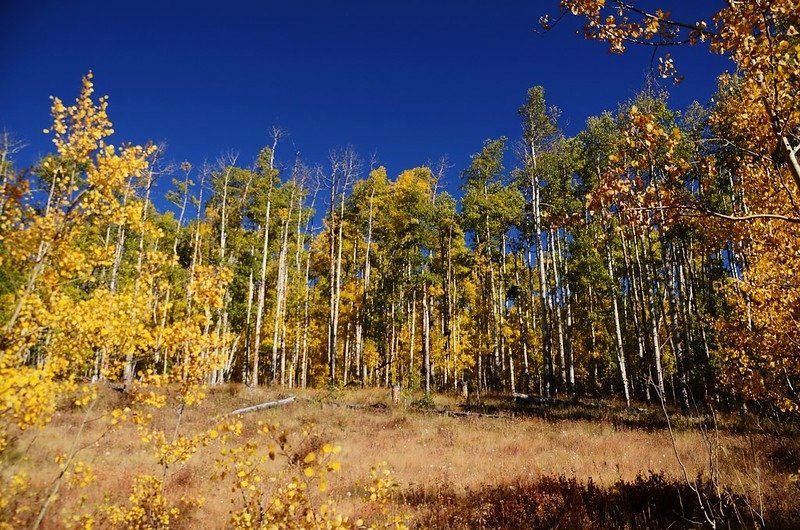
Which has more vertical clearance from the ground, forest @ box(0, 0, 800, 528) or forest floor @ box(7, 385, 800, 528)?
forest @ box(0, 0, 800, 528)

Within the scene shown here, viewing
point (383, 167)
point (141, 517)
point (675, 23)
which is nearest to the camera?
point (675, 23)

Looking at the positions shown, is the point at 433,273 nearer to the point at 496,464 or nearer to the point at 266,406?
the point at 266,406

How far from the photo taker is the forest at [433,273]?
3908 mm

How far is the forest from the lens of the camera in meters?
3.91

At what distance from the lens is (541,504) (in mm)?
6863

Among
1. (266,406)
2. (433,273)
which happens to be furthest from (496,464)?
(433,273)

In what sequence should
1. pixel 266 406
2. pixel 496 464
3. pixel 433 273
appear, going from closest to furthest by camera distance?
pixel 496 464, pixel 266 406, pixel 433 273

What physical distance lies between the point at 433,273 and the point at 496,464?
14.6 meters

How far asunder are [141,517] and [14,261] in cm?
402

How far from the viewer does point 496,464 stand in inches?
403

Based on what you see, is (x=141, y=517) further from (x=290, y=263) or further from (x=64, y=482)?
(x=290, y=263)

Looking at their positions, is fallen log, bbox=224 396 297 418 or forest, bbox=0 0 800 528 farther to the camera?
fallen log, bbox=224 396 297 418

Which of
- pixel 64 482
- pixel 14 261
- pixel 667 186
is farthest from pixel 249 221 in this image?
pixel 667 186

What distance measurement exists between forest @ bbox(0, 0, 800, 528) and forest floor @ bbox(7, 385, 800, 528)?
674 millimetres
